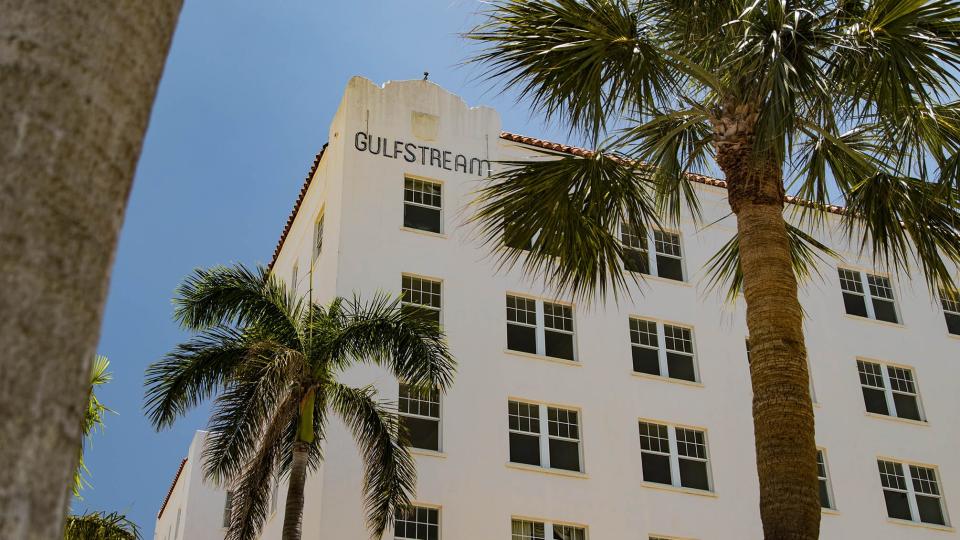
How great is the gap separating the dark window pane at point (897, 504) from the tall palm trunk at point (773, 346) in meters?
20.8

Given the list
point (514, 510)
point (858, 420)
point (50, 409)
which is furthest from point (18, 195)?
point (858, 420)

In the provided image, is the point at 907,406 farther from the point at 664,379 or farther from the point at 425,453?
the point at 425,453

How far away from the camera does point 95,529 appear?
12.1m

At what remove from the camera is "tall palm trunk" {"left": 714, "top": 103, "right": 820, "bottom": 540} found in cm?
1012

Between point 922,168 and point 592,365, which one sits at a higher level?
point 592,365

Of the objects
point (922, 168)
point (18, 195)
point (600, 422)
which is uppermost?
point (600, 422)

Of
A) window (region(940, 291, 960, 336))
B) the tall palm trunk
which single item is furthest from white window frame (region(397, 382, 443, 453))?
window (region(940, 291, 960, 336))

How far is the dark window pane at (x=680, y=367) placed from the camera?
98.4 ft

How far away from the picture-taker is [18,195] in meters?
2.41

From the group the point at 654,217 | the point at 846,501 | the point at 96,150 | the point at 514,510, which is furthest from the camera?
the point at 846,501

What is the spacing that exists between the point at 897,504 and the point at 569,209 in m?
21.1

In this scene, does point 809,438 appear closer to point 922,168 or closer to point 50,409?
point 922,168

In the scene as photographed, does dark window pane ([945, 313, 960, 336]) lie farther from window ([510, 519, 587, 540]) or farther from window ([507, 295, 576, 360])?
window ([510, 519, 587, 540])

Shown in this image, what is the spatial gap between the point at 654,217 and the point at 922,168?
3045 millimetres
